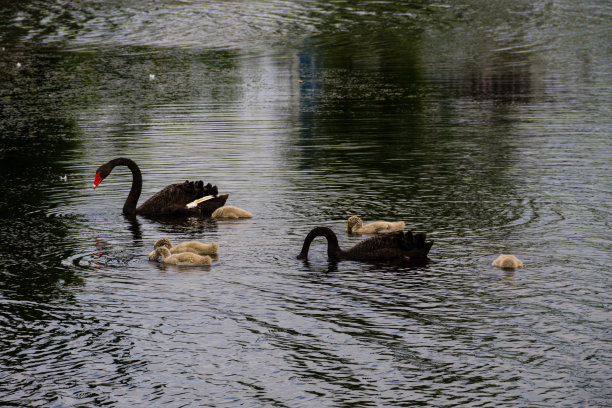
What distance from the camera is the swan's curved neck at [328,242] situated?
15047 millimetres

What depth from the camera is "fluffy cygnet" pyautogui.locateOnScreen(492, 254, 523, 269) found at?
557 inches

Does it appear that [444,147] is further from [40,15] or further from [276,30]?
[40,15]

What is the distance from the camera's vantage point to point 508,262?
14.2 m

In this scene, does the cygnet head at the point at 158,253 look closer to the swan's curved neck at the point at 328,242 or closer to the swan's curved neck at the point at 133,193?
the swan's curved neck at the point at 328,242

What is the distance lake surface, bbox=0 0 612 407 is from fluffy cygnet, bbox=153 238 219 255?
29 cm

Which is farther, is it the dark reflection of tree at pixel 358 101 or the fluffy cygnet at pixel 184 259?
the dark reflection of tree at pixel 358 101

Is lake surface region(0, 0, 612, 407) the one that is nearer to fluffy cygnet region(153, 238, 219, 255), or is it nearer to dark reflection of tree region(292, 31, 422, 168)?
dark reflection of tree region(292, 31, 422, 168)

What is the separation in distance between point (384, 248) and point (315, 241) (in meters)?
1.90

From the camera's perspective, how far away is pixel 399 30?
194ft

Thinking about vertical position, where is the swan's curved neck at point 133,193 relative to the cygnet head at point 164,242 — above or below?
above

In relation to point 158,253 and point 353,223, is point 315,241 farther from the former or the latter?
point 158,253

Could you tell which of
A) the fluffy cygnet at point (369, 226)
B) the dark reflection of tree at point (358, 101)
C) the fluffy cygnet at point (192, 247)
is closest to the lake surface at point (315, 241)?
the dark reflection of tree at point (358, 101)

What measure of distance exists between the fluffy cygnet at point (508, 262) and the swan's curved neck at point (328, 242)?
93.4 inches

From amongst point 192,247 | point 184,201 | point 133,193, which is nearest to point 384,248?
point 192,247
